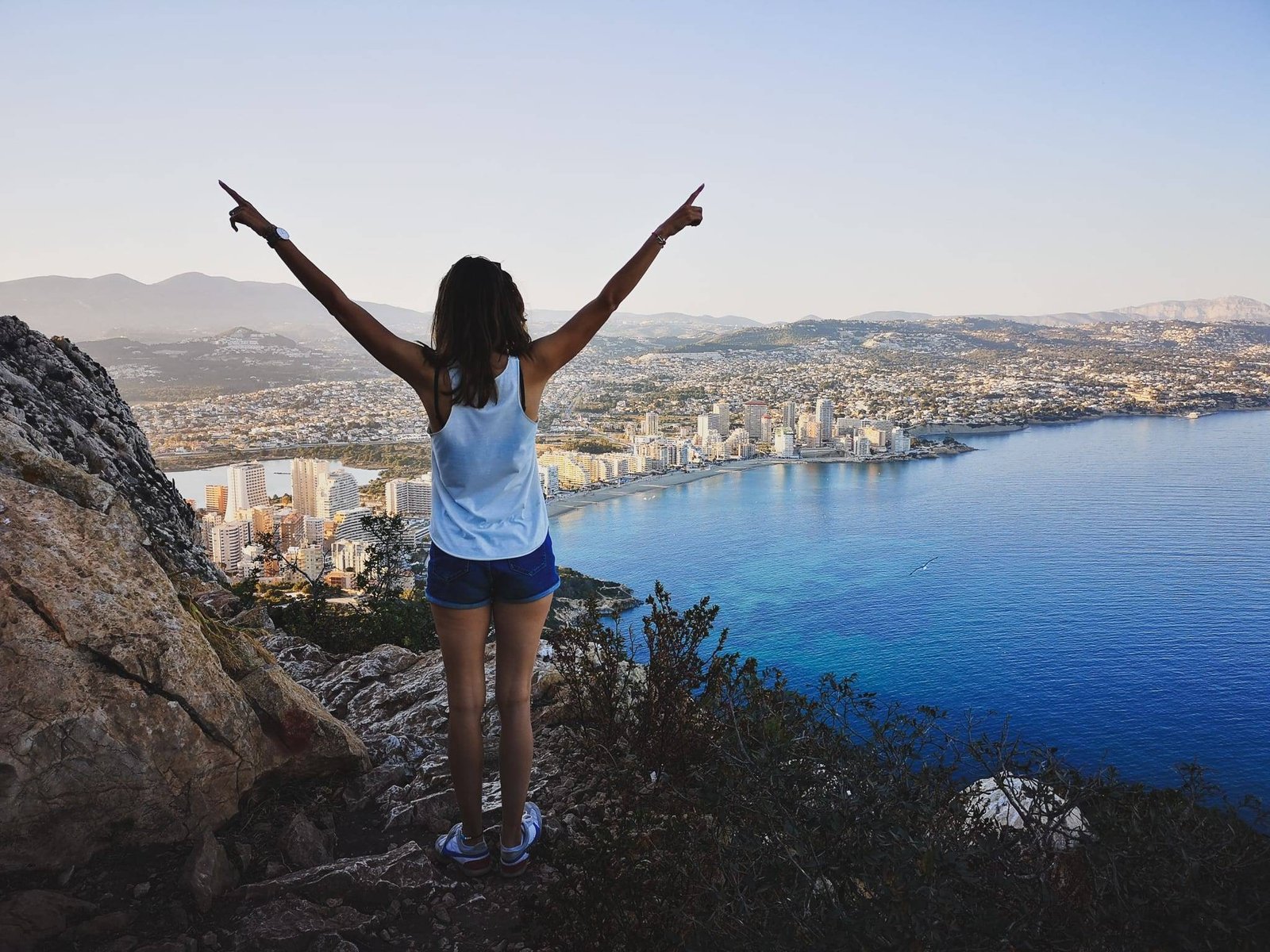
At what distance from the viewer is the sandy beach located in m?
31.1

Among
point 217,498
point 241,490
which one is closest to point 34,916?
point 241,490

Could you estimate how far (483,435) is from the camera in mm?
1654

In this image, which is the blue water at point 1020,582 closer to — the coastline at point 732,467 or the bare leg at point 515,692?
the coastline at point 732,467

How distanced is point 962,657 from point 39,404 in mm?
18447

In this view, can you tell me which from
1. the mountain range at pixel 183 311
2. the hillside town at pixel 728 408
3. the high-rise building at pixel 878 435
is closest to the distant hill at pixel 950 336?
the hillside town at pixel 728 408

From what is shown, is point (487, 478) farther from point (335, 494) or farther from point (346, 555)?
point (335, 494)

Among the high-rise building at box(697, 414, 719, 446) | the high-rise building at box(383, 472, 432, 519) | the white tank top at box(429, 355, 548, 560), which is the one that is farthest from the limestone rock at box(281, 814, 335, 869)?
the high-rise building at box(697, 414, 719, 446)

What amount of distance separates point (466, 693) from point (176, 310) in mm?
49748

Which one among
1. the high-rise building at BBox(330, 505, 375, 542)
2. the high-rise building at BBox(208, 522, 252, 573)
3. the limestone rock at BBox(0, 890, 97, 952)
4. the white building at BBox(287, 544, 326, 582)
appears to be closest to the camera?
the limestone rock at BBox(0, 890, 97, 952)

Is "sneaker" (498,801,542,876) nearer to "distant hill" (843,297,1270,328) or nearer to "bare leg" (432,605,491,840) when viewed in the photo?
"bare leg" (432,605,491,840)

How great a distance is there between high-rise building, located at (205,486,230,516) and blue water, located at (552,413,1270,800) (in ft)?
31.6

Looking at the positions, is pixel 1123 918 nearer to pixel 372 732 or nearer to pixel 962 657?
pixel 372 732

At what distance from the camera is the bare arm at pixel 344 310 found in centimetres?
160

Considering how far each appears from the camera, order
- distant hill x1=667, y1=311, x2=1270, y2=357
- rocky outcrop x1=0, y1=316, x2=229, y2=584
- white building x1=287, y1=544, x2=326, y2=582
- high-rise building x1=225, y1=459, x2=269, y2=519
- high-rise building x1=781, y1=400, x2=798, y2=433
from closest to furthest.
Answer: rocky outcrop x1=0, y1=316, x2=229, y2=584 < white building x1=287, y1=544, x2=326, y2=582 < high-rise building x1=225, y1=459, x2=269, y2=519 < high-rise building x1=781, y1=400, x2=798, y2=433 < distant hill x1=667, y1=311, x2=1270, y2=357
